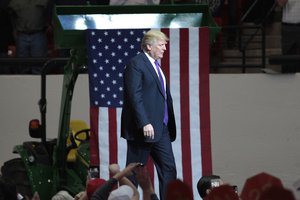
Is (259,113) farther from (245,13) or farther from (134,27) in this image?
(134,27)

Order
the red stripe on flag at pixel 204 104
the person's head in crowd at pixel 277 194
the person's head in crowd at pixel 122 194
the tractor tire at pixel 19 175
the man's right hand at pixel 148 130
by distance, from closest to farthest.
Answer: the person's head in crowd at pixel 277 194
the person's head in crowd at pixel 122 194
the man's right hand at pixel 148 130
the red stripe on flag at pixel 204 104
the tractor tire at pixel 19 175

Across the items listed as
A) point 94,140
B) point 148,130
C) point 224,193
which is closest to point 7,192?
point 224,193

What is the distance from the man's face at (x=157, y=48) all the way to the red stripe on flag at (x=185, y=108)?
1.02m

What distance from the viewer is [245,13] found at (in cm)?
1753

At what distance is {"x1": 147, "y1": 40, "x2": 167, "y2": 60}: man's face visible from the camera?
1211cm

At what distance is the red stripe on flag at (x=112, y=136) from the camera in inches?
520

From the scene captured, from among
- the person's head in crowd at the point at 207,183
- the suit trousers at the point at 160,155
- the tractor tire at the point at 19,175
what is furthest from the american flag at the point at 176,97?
the person's head in crowd at the point at 207,183

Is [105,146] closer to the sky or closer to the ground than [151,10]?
closer to the ground

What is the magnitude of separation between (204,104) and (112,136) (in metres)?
0.90

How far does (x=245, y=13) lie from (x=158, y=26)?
13.9 ft

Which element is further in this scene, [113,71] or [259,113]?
[259,113]

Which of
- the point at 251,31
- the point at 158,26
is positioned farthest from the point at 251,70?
the point at 158,26

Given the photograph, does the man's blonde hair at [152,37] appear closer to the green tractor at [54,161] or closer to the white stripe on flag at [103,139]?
the white stripe on flag at [103,139]

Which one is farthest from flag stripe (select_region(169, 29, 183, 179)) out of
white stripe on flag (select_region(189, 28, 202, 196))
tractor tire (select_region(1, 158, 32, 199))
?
tractor tire (select_region(1, 158, 32, 199))
